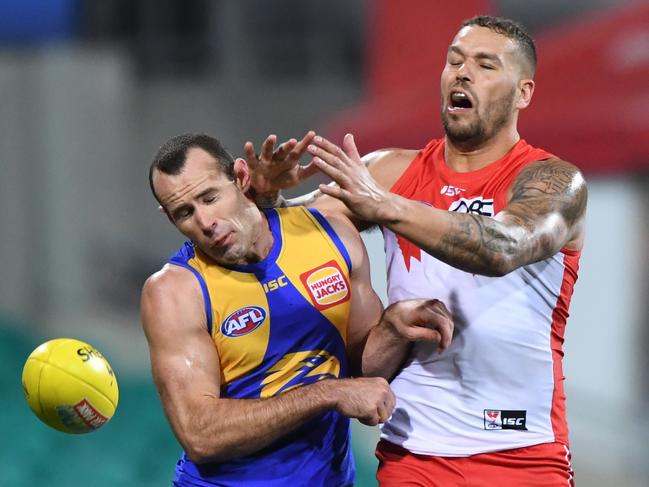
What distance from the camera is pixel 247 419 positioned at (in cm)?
326

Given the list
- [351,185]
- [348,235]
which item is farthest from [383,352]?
[351,185]

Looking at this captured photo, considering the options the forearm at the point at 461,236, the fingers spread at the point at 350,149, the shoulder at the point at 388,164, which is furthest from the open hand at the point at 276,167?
the forearm at the point at 461,236

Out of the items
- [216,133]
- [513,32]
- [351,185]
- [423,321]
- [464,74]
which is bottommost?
[216,133]

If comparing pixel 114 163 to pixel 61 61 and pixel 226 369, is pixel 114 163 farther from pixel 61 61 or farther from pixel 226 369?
pixel 226 369

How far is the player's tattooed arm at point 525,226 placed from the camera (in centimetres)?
291

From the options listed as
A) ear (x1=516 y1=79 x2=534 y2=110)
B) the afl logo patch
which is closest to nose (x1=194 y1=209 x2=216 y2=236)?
the afl logo patch

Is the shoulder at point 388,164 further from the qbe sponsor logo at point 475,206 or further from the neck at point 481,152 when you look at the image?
the qbe sponsor logo at point 475,206

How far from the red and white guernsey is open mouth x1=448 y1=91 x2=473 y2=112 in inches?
8.2

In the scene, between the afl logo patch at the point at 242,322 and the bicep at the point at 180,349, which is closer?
the bicep at the point at 180,349

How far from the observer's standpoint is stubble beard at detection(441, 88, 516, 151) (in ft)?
11.7

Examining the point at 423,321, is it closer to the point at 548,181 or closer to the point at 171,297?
the point at 548,181

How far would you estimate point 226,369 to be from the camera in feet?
11.3

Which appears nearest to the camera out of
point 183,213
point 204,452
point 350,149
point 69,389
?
point 350,149

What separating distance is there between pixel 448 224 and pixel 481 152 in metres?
0.78
